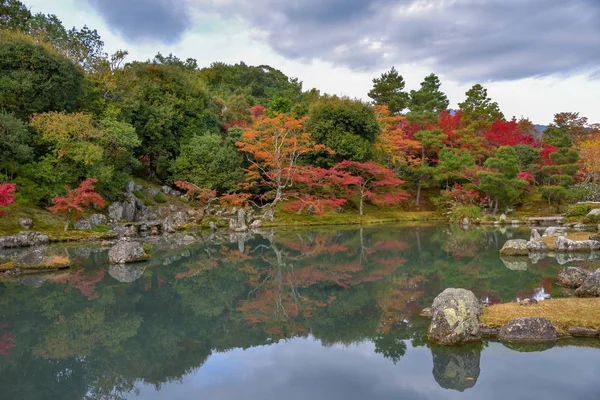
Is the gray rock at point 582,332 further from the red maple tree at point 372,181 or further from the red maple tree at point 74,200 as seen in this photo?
the red maple tree at point 372,181

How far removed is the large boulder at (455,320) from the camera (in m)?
6.66

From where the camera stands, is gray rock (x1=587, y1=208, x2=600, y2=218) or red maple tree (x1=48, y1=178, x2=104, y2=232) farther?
gray rock (x1=587, y1=208, x2=600, y2=218)

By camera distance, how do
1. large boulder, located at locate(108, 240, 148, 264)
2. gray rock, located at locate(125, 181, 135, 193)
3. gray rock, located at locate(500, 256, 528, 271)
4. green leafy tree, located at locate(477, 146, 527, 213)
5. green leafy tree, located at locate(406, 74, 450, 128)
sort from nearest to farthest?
gray rock, located at locate(500, 256, 528, 271) < large boulder, located at locate(108, 240, 148, 264) < gray rock, located at locate(125, 181, 135, 193) < green leafy tree, located at locate(477, 146, 527, 213) < green leafy tree, located at locate(406, 74, 450, 128)

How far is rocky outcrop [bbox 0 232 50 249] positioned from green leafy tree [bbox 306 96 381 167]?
15828mm

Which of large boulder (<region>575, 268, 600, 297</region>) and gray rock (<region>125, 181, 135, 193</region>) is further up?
gray rock (<region>125, 181, 135, 193</region>)

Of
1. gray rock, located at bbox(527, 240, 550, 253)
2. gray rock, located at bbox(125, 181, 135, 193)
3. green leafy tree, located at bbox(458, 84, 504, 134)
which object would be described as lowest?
gray rock, located at bbox(527, 240, 550, 253)

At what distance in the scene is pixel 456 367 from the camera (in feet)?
19.3

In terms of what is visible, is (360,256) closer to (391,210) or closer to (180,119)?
(391,210)

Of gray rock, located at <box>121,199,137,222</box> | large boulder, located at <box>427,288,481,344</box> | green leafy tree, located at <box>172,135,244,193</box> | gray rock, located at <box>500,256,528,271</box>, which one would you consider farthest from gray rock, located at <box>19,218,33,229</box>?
gray rock, located at <box>500,256,528,271</box>

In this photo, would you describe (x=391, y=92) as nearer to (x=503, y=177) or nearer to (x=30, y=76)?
(x=503, y=177)

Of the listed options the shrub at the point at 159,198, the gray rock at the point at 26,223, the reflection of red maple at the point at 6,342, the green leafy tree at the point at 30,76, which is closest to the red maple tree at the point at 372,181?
the shrub at the point at 159,198

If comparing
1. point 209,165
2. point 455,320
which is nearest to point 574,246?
point 455,320

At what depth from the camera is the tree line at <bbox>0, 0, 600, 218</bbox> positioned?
68.2ft

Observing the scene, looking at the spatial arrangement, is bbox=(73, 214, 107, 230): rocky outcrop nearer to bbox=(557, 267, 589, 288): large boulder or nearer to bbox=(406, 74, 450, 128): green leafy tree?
bbox=(557, 267, 589, 288): large boulder
